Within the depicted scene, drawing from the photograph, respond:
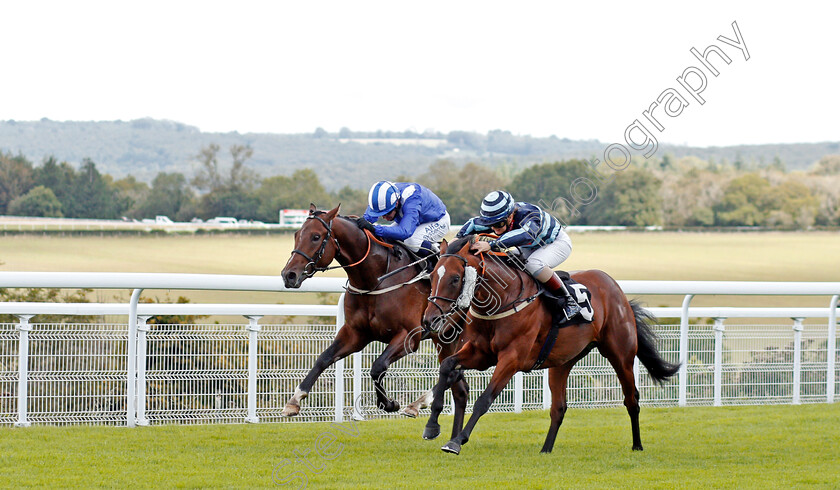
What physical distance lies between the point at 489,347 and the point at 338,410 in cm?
184

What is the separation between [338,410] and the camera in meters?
6.49

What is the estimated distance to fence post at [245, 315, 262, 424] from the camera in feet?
20.9

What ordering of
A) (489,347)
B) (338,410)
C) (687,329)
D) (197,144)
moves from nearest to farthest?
1. (489,347)
2. (338,410)
3. (687,329)
4. (197,144)

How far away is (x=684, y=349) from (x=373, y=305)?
9.79 feet

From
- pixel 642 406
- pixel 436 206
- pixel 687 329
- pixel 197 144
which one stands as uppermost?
pixel 197 144

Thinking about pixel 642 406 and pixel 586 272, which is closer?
pixel 586 272

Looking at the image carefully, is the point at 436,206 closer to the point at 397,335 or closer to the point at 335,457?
the point at 397,335

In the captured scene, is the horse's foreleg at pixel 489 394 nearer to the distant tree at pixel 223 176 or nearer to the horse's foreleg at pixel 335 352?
the horse's foreleg at pixel 335 352

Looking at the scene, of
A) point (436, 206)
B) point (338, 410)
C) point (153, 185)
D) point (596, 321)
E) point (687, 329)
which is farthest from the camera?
point (153, 185)

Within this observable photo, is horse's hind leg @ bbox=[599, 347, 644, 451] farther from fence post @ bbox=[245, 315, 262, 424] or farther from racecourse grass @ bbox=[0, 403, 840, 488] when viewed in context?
fence post @ bbox=[245, 315, 262, 424]

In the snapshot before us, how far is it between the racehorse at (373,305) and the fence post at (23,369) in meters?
1.98

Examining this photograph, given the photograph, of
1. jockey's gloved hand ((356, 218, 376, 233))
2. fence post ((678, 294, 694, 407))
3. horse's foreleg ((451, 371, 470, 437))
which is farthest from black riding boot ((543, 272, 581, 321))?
fence post ((678, 294, 694, 407))

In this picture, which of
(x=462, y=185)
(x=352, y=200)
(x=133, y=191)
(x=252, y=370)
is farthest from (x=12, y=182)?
(x=252, y=370)

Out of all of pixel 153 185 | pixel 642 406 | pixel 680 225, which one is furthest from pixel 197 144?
pixel 642 406
